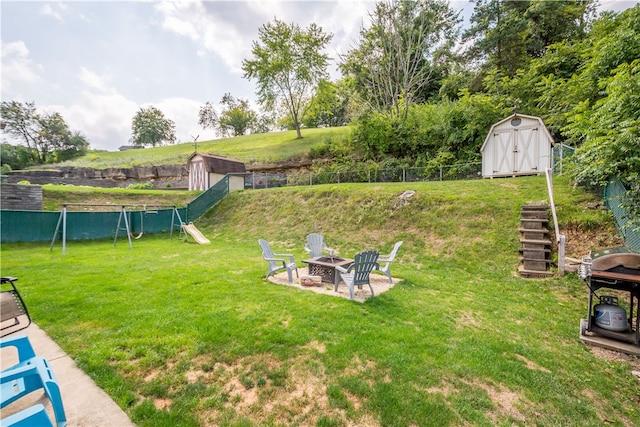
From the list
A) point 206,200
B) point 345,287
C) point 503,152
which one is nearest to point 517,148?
point 503,152

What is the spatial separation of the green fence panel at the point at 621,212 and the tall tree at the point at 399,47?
1427cm

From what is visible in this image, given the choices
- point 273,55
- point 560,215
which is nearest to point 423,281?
point 560,215

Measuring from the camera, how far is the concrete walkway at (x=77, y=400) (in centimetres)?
218

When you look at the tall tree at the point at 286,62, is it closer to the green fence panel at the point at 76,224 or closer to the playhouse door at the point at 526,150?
the green fence panel at the point at 76,224

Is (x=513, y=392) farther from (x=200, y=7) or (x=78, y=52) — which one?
(x=200, y=7)

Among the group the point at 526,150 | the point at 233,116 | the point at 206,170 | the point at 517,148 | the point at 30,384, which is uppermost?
the point at 233,116

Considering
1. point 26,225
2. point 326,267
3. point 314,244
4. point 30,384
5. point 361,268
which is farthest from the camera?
Result: point 26,225

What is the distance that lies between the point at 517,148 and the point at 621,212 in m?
7.43

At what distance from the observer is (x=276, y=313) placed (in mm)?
4340

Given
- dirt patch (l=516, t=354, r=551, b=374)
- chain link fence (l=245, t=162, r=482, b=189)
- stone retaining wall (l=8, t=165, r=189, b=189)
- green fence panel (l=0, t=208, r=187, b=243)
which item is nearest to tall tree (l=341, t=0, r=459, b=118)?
chain link fence (l=245, t=162, r=482, b=189)

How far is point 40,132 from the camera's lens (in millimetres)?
42875

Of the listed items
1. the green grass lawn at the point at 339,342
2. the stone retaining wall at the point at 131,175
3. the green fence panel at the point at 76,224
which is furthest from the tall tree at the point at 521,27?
the stone retaining wall at the point at 131,175

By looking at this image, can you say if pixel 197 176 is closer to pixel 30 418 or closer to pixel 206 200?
pixel 206 200

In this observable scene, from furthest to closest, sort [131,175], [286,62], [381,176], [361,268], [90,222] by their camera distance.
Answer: [286,62], [131,175], [381,176], [90,222], [361,268]
